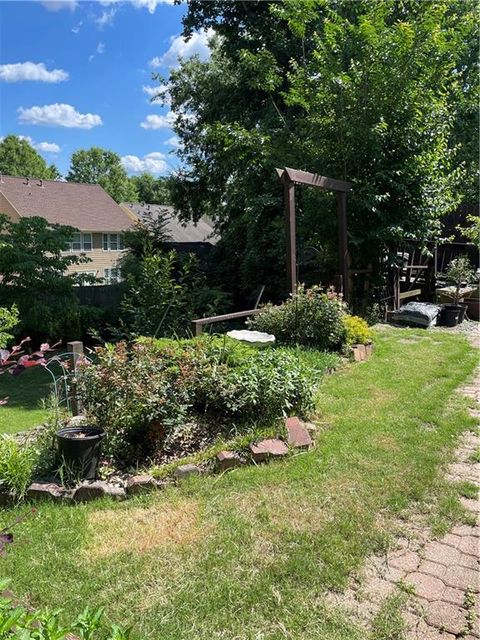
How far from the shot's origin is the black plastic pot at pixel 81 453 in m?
3.10

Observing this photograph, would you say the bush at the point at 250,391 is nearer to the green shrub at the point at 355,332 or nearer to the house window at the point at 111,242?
the green shrub at the point at 355,332

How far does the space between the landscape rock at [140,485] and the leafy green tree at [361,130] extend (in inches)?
252

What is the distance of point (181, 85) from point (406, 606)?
52.3 feet

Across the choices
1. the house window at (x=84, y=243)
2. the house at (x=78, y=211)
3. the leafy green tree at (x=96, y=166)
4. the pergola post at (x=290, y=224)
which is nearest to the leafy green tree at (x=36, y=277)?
the pergola post at (x=290, y=224)

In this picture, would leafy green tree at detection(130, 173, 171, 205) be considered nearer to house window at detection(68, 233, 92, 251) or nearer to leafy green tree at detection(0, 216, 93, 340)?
house window at detection(68, 233, 92, 251)

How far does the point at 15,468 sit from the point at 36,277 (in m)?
6.86

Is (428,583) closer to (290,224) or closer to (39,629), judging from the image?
(39,629)

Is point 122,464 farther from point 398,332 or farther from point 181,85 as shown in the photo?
point 181,85

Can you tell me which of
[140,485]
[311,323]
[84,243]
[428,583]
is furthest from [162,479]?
[84,243]

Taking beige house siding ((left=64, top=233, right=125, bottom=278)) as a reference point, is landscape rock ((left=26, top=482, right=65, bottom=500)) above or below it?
below

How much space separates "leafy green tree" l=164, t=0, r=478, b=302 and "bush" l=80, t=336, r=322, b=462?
507 centimetres

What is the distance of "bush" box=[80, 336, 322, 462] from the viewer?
3486mm

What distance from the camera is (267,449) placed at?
11.2 ft

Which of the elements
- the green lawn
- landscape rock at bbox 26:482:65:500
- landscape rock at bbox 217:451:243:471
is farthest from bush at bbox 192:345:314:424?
the green lawn
